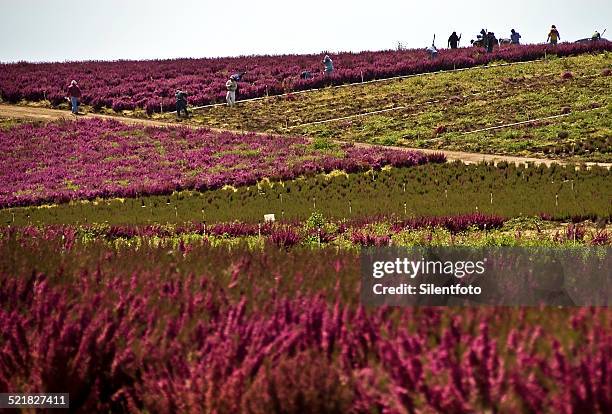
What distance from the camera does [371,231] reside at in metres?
14.6

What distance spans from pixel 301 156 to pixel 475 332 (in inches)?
915

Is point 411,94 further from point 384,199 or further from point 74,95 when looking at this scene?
point 384,199

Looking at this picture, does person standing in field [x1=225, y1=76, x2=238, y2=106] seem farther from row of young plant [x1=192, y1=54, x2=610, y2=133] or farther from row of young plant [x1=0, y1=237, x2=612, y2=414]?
row of young plant [x1=0, y1=237, x2=612, y2=414]

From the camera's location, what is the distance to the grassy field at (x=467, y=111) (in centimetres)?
2739

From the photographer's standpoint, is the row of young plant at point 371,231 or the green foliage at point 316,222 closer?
the row of young plant at point 371,231

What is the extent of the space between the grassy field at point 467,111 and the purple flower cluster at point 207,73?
85.2 inches

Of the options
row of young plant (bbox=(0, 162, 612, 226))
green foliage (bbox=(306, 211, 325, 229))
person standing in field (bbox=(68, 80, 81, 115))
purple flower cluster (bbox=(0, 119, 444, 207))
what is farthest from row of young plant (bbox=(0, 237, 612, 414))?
person standing in field (bbox=(68, 80, 81, 115))

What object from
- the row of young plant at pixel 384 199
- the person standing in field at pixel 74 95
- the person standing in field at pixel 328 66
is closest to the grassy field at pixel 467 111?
the person standing in field at pixel 328 66

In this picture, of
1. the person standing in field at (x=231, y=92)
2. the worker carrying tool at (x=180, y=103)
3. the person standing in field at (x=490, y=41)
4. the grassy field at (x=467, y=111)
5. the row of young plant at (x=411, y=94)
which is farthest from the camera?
the person standing in field at (x=490, y=41)

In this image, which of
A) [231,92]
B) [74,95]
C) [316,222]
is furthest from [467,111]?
[316,222]

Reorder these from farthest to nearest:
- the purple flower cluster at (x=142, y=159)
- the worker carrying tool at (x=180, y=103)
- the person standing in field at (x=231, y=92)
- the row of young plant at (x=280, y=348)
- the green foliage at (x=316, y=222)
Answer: the person standing in field at (x=231, y=92) → the worker carrying tool at (x=180, y=103) → the purple flower cluster at (x=142, y=159) → the green foliage at (x=316, y=222) → the row of young plant at (x=280, y=348)

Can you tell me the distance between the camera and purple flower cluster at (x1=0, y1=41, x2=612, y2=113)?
42.5 meters

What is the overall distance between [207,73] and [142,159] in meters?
19.6

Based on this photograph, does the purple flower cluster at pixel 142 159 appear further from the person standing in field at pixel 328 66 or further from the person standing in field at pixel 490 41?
the person standing in field at pixel 490 41
